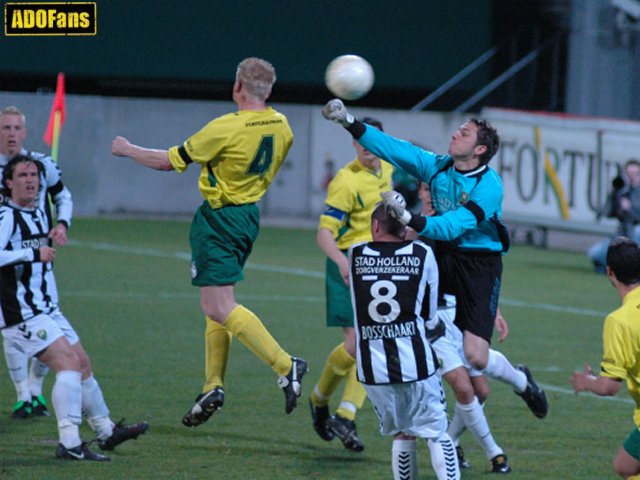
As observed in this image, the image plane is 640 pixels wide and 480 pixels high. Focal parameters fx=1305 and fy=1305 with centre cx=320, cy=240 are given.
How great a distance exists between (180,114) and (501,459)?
22.5 m

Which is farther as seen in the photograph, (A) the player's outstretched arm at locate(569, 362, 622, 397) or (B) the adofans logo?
(B) the adofans logo

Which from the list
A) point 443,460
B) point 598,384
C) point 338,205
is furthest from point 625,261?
point 338,205

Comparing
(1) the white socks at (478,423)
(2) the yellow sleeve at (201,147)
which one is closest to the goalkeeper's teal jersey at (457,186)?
(2) the yellow sleeve at (201,147)

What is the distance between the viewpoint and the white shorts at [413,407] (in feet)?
23.8

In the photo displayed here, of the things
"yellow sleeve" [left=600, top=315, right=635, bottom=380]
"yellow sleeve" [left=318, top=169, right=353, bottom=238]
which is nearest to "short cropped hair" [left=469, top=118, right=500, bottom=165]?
"yellow sleeve" [left=318, top=169, right=353, bottom=238]

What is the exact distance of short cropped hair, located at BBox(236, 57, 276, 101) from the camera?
8.47 meters

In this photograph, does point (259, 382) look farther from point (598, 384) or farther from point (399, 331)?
point (598, 384)

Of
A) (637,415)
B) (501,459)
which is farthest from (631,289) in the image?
(501,459)

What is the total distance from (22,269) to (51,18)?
246cm

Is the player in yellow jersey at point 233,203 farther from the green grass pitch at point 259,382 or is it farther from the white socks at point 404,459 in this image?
the white socks at point 404,459

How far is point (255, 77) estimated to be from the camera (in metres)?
8.48

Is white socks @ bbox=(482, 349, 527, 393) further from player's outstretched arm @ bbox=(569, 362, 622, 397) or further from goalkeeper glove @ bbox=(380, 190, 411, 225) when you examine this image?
player's outstretched arm @ bbox=(569, 362, 622, 397)

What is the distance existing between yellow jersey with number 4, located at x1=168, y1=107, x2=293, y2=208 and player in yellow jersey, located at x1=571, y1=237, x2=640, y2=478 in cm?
274

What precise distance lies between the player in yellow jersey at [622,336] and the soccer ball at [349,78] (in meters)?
2.41
